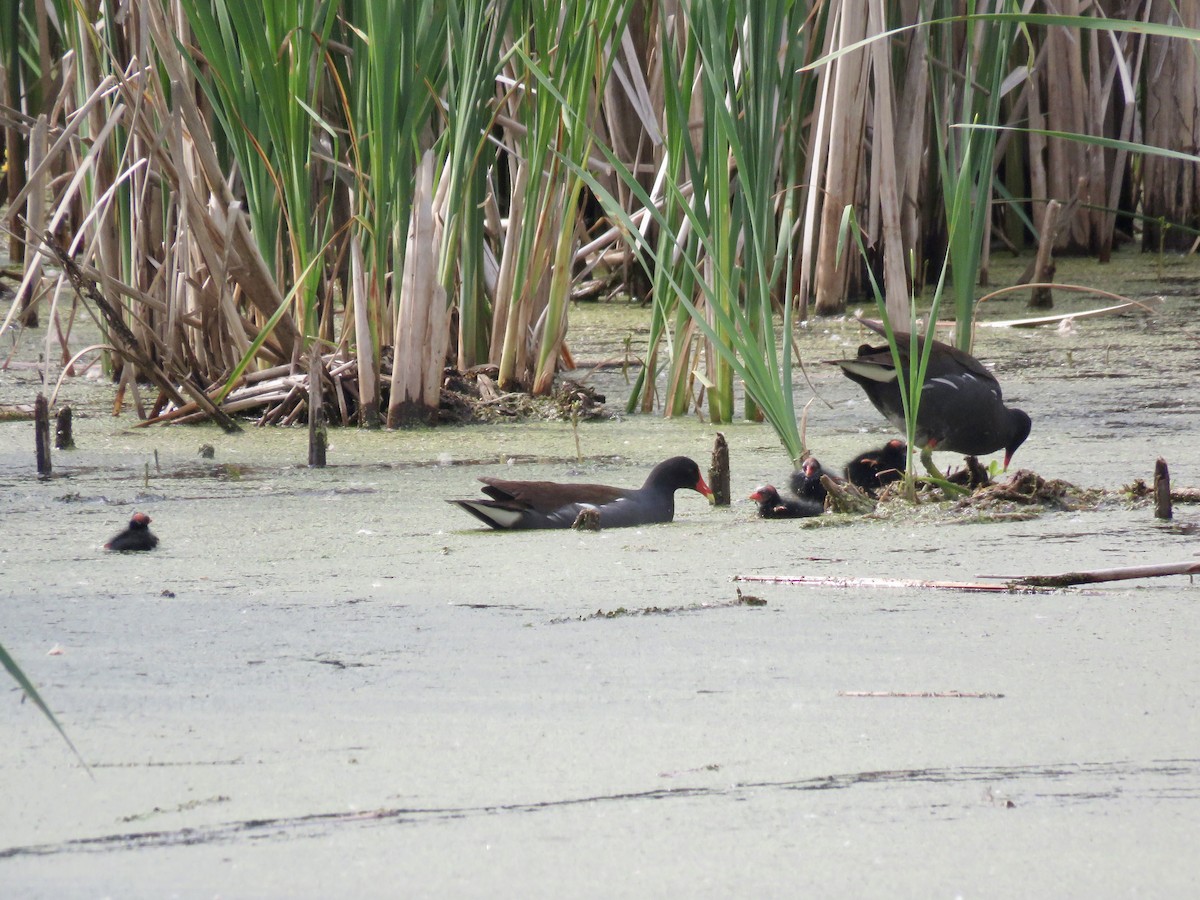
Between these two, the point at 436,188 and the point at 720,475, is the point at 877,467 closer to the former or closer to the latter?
the point at 720,475

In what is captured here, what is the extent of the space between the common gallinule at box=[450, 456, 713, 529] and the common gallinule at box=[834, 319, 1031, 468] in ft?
2.83

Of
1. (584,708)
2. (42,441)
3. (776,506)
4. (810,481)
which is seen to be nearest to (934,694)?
(584,708)

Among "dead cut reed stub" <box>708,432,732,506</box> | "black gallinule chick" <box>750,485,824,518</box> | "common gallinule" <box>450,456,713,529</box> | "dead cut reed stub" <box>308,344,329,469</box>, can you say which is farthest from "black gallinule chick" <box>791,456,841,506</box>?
"dead cut reed stub" <box>308,344,329,469</box>

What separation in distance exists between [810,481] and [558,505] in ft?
1.90

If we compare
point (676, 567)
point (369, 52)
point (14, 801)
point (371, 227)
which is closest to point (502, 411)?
point (371, 227)

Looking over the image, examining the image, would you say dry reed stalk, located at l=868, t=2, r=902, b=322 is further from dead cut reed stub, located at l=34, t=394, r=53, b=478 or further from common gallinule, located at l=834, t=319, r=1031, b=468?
dead cut reed stub, located at l=34, t=394, r=53, b=478

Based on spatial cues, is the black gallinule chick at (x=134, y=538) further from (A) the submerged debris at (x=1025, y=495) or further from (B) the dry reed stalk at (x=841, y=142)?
(B) the dry reed stalk at (x=841, y=142)

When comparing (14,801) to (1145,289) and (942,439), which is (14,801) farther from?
(1145,289)

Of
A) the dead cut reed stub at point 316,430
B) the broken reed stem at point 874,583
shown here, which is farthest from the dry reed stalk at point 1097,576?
the dead cut reed stub at point 316,430

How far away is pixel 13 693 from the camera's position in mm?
2078

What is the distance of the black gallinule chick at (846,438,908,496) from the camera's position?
4125mm

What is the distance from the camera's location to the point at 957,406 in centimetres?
440

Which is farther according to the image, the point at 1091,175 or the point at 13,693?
the point at 1091,175

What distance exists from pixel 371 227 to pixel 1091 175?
398 cm
